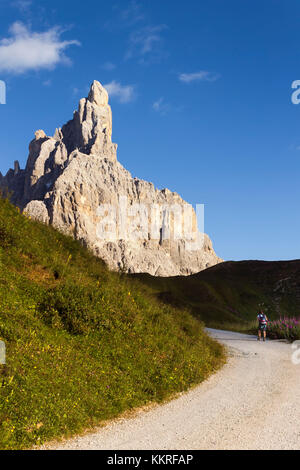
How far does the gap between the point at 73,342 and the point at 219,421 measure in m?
4.87

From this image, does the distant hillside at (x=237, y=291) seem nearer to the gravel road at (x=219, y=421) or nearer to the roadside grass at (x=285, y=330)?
the roadside grass at (x=285, y=330)

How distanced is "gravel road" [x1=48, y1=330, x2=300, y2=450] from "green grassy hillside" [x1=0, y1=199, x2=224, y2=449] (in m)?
0.59

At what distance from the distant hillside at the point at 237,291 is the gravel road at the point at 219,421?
3401 cm

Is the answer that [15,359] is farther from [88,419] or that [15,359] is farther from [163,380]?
[163,380]

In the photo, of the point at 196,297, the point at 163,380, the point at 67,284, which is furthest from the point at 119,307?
the point at 196,297

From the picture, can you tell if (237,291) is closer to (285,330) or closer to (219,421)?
(285,330)

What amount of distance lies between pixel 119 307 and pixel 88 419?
5.75m

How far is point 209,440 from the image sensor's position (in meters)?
7.54

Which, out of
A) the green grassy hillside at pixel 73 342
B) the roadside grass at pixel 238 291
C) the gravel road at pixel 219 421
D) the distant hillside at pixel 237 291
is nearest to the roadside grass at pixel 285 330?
the green grassy hillside at pixel 73 342

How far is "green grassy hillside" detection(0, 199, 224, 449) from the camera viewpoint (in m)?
8.19

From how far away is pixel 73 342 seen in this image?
11.4 meters

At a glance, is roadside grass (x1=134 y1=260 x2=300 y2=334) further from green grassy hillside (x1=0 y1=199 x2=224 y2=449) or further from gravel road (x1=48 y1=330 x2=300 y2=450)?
gravel road (x1=48 y1=330 x2=300 y2=450)

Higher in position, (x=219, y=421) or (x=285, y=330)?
(x=285, y=330)

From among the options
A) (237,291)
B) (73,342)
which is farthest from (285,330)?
(237,291)
